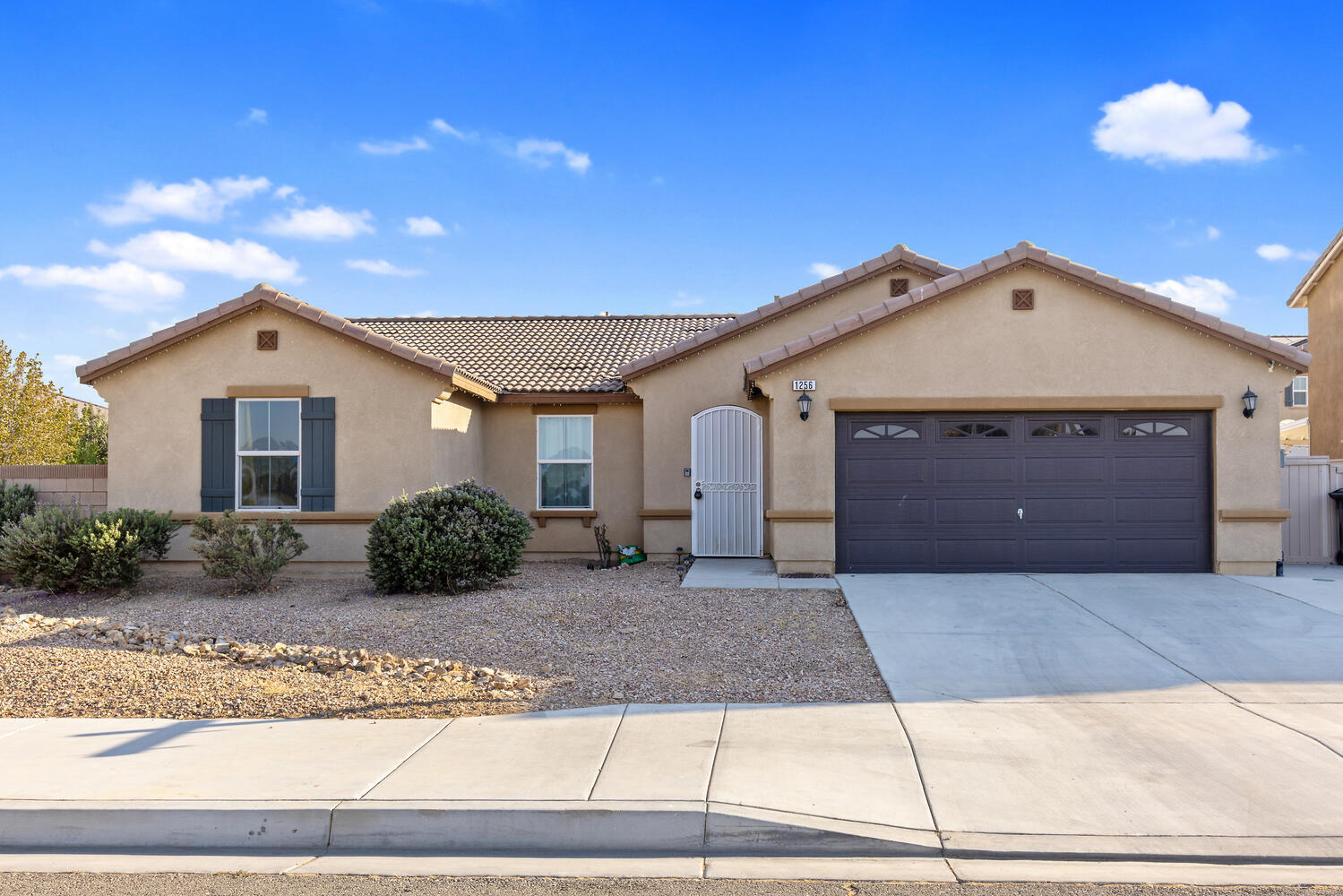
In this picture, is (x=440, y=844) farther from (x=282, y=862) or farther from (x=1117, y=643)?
(x=1117, y=643)

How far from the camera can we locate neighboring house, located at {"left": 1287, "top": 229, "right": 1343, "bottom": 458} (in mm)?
18125

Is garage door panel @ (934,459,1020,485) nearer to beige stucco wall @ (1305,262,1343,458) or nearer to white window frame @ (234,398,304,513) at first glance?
white window frame @ (234,398,304,513)

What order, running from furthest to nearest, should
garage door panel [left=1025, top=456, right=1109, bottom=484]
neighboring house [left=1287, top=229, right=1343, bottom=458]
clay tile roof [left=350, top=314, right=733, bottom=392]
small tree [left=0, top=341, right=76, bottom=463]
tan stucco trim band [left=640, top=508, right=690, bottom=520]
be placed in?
small tree [left=0, top=341, right=76, bottom=463] < neighboring house [left=1287, top=229, right=1343, bottom=458] < clay tile roof [left=350, top=314, right=733, bottom=392] < tan stucco trim band [left=640, top=508, right=690, bottom=520] < garage door panel [left=1025, top=456, right=1109, bottom=484]

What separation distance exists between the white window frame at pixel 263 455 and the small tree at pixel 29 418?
12947 millimetres

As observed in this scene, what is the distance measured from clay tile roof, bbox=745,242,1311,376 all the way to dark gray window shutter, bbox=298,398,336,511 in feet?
21.3

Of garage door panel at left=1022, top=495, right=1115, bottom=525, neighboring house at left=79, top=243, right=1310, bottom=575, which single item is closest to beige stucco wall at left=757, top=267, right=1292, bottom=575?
neighboring house at left=79, top=243, right=1310, bottom=575

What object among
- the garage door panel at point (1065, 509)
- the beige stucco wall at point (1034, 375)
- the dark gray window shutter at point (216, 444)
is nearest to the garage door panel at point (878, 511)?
the beige stucco wall at point (1034, 375)

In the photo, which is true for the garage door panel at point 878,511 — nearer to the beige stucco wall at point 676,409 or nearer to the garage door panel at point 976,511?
the garage door panel at point 976,511

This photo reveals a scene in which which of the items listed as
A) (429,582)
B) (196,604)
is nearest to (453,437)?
(429,582)

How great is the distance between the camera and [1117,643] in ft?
28.5

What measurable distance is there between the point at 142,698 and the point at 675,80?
39.6 feet

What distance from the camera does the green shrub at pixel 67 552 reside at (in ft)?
38.5

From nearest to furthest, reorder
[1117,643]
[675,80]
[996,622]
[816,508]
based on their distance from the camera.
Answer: [1117,643], [996,622], [816,508], [675,80]

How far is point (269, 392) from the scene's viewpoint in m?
13.7
